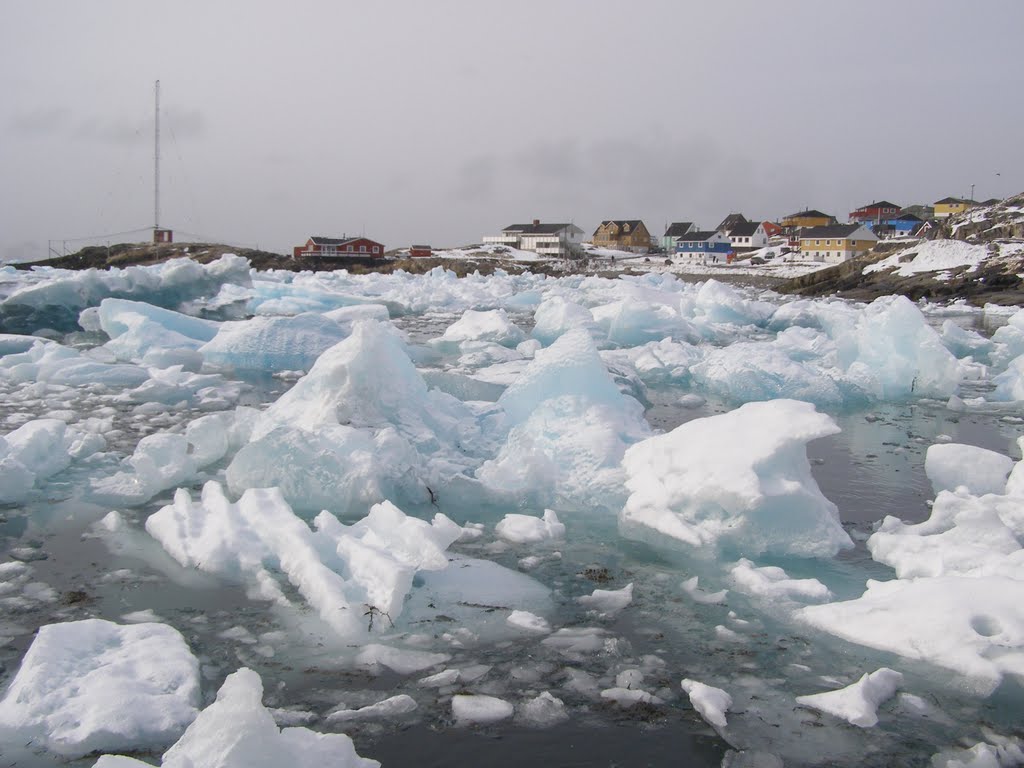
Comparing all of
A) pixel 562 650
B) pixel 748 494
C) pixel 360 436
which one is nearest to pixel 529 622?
pixel 562 650

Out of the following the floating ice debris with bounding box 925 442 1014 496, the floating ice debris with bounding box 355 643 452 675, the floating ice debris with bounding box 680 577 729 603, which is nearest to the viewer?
the floating ice debris with bounding box 355 643 452 675

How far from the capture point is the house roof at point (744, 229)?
2751 inches

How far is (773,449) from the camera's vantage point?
478 centimetres

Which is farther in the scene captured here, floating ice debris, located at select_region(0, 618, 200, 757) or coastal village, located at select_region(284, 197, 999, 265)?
coastal village, located at select_region(284, 197, 999, 265)

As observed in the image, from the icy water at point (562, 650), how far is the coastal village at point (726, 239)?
167 ft

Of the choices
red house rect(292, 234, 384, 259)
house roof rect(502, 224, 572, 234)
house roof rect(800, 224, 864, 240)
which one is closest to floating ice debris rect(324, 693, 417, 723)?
red house rect(292, 234, 384, 259)

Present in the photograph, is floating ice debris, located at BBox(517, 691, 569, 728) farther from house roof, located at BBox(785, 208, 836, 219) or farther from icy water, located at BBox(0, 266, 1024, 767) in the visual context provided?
house roof, located at BBox(785, 208, 836, 219)

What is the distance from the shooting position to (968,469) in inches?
226

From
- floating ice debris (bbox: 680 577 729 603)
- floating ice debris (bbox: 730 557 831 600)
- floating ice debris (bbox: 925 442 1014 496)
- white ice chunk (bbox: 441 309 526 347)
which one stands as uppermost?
white ice chunk (bbox: 441 309 526 347)

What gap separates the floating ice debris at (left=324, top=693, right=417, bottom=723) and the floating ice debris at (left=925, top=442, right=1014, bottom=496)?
456 centimetres

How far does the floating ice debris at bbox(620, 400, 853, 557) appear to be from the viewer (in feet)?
15.4

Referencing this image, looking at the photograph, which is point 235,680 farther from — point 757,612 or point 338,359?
point 338,359

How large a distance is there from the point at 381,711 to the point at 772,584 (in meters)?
2.24

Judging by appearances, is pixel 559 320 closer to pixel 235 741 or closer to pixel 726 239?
pixel 235 741
